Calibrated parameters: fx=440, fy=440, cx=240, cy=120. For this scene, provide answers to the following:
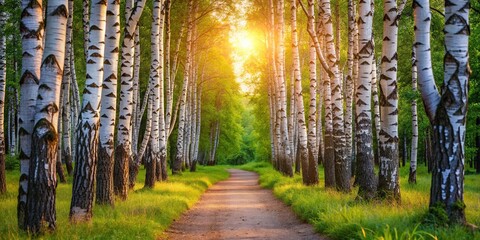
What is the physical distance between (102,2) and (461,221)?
7256mm

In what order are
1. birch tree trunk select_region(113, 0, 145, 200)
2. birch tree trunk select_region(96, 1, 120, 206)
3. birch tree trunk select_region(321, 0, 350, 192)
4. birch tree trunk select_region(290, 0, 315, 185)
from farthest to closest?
1. birch tree trunk select_region(290, 0, 315, 185)
2. birch tree trunk select_region(321, 0, 350, 192)
3. birch tree trunk select_region(113, 0, 145, 200)
4. birch tree trunk select_region(96, 1, 120, 206)

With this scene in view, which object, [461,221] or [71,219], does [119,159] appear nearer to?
[71,219]

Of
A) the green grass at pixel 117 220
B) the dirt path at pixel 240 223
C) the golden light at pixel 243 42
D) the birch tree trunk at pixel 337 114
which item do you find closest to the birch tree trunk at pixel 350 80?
the birch tree trunk at pixel 337 114

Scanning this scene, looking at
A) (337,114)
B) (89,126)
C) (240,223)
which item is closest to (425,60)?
(240,223)

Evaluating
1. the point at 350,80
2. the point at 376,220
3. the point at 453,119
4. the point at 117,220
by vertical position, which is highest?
the point at 350,80

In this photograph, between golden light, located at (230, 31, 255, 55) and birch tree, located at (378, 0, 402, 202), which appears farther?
golden light, located at (230, 31, 255, 55)

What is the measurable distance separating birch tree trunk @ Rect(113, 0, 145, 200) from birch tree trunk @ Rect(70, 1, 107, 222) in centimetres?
336

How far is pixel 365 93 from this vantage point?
11188 mm

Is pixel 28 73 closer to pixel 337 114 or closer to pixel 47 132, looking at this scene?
pixel 47 132

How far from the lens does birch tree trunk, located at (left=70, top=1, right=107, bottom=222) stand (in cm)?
821

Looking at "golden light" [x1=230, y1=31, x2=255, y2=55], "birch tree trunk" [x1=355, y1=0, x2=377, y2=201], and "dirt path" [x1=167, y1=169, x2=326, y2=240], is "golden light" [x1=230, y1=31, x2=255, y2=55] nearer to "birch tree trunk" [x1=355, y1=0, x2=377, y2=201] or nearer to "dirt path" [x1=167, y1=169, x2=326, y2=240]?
"dirt path" [x1=167, y1=169, x2=326, y2=240]

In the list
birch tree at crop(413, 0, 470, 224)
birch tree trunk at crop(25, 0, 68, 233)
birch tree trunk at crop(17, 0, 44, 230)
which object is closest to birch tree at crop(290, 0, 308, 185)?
birch tree at crop(413, 0, 470, 224)

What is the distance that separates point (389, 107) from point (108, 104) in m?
6.40

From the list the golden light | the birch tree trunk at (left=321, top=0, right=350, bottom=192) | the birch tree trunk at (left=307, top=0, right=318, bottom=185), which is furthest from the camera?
the golden light
